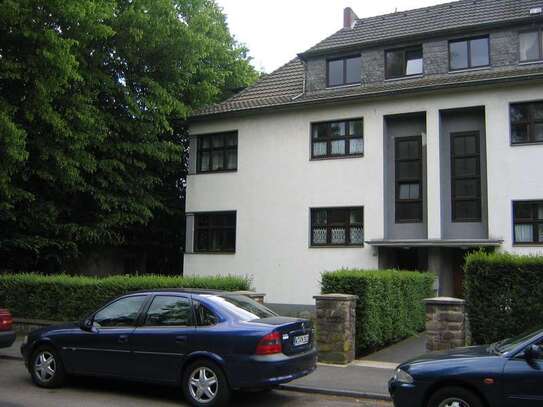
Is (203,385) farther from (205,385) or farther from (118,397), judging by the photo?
(118,397)

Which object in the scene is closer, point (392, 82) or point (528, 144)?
point (528, 144)

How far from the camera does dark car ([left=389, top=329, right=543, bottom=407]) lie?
19.5 ft

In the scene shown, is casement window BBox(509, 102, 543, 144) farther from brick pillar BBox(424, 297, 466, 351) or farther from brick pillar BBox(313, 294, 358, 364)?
brick pillar BBox(313, 294, 358, 364)

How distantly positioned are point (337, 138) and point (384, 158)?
1.87 meters

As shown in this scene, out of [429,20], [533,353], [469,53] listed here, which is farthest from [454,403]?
[429,20]

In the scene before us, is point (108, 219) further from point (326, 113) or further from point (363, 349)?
point (363, 349)

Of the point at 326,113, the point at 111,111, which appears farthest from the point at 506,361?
the point at 111,111

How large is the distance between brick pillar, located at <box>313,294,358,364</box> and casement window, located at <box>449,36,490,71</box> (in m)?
11.7

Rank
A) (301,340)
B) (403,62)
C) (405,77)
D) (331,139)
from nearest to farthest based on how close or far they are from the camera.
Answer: (301,340), (405,77), (331,139), (403,62)

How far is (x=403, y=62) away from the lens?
2042 centimetres

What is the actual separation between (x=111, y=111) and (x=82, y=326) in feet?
43.0

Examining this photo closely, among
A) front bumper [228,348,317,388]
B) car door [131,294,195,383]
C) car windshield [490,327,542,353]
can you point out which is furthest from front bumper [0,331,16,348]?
car windshield [490,327,542,353]

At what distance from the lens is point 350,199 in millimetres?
19547

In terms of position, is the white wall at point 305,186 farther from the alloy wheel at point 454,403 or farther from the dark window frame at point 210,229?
the alloy wheel at point 454,403
